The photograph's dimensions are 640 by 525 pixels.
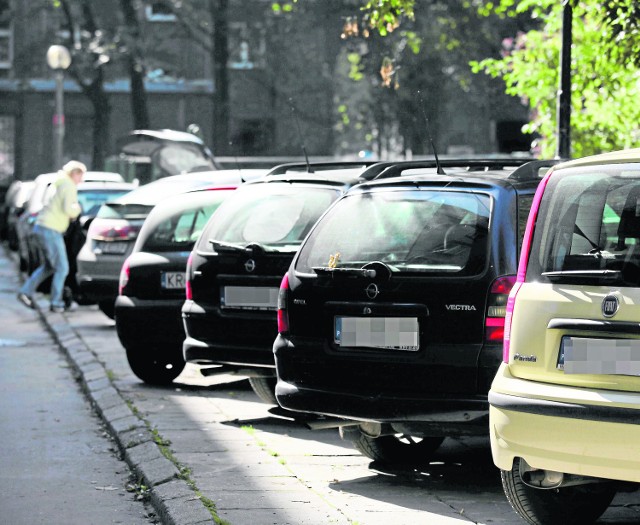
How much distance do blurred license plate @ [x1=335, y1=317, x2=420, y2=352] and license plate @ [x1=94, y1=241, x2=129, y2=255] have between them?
837 cm

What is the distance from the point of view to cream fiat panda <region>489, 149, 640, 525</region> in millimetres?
5359

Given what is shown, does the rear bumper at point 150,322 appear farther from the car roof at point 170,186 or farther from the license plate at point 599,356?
the license plate at point 599,356

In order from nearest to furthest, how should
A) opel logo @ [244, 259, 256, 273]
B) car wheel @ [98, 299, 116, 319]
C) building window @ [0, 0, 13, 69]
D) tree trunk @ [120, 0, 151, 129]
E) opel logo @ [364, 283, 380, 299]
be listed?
opel logo @ [364, 283, 380, 299], opel logo @ [244, 259, 256, 273], car wheel @ [98, 299, 116, 319], tree trunk @ [120, 0, 151, 129], building window @ [0, 0, 13, 69]

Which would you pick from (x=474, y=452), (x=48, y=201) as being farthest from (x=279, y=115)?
(x=474, y=452)

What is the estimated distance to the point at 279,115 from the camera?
4894 cm

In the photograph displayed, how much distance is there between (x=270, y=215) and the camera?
9117mm

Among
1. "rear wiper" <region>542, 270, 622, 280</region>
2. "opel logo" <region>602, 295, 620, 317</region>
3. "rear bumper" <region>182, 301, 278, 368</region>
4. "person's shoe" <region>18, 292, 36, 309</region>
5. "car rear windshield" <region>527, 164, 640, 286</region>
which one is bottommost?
"person's shoe" <region>18, 292, 36, 309</region>

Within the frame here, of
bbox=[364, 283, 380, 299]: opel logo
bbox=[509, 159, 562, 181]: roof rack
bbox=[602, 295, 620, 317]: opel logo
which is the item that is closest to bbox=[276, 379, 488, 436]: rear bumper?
bbox=[364, 283, 380, 299]: opel logo

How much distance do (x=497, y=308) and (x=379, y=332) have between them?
0.61 meters

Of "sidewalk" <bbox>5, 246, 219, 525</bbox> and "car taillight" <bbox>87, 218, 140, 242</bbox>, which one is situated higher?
"car taillight" <bbox>87, 218, 140, 242</bbox>

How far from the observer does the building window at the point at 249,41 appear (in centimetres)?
3961

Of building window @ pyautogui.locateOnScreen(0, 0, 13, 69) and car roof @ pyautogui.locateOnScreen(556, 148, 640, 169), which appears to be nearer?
car roof @ pyautogui.locateOnScreen(556, 148, 640, 169)

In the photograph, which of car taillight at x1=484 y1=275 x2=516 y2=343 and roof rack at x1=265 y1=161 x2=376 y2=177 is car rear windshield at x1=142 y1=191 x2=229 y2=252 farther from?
car taillight at x1=484 y1=275 x2=516 y2=343

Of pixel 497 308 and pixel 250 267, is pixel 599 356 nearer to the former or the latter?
pixel 497 308
